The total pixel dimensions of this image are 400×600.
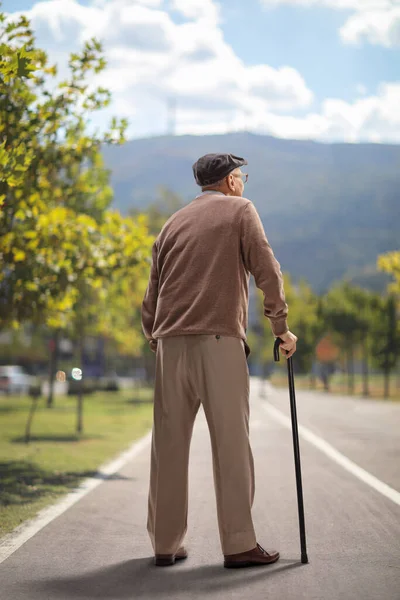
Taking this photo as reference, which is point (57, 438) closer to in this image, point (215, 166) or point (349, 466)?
point (349, 466)

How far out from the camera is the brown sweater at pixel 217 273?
4.68m

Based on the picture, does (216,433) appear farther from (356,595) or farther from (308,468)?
(308,468)

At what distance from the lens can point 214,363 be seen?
464cm

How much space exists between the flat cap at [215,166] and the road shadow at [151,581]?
2.06m

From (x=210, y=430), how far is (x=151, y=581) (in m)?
0.80

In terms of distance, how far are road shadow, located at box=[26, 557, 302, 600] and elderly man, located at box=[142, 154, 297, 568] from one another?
98mm

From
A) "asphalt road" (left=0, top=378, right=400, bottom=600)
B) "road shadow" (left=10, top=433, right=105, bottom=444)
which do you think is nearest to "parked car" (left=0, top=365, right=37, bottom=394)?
"road shadow" (left=10, top=433, right=105, bottom=444)

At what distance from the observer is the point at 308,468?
9586 mm

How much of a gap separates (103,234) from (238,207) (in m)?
6.65

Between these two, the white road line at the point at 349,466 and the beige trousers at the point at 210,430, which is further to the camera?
the white road line at the point at 349,466

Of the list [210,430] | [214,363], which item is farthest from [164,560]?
[214,363]

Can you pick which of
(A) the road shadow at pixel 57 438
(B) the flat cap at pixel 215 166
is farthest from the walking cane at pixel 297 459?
(A) the road shadow at pixel 57 438

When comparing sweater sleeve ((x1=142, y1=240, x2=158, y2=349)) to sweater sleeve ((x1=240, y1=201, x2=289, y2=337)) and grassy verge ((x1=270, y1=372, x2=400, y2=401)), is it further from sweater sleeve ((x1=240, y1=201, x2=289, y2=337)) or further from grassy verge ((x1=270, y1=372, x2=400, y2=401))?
grassy verge ((x1=270, y1=372, x2=400, y2=401))

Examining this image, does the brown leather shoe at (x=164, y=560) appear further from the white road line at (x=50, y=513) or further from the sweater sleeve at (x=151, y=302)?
the sweater sleeve at (x=151, y=302)
